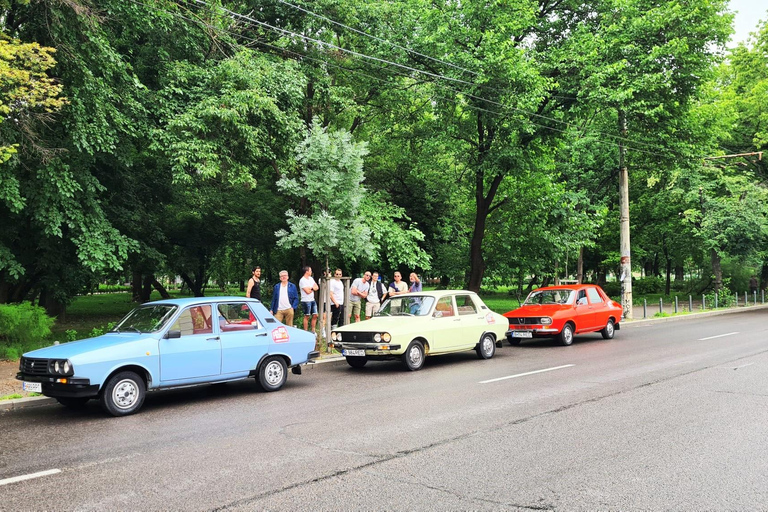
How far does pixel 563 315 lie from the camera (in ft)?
52.0

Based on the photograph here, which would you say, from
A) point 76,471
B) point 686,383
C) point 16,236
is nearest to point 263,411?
point 76,471

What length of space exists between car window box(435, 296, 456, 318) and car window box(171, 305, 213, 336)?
5077 mm

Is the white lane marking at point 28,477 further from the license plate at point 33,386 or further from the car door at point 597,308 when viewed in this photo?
the car door at point 597,308

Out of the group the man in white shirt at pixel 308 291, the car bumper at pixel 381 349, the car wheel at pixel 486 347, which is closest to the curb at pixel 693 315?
the car wheel at pixel 486 347

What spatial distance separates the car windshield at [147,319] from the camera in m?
8.78

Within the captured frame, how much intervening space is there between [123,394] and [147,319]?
138 cm

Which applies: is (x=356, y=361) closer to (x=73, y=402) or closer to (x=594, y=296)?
(x=73, y=402)

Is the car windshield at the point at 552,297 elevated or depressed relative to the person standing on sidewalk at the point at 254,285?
depressed

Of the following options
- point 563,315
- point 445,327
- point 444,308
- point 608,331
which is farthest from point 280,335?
point 608,331

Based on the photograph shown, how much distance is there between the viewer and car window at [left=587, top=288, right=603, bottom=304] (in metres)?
17.2

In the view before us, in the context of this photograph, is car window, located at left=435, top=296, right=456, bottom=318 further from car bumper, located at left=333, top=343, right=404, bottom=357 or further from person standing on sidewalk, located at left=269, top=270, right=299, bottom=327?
person standing on sidewalk, located at left=269, top=270, right=299, bottom=327

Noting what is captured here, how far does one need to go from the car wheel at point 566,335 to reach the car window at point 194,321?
10.2 m

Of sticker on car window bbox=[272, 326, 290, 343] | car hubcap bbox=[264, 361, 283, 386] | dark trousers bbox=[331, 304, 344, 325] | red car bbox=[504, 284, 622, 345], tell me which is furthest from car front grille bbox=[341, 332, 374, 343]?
red car bbox=[504, 284, 622, 345]

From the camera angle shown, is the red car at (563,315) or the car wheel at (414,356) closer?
the car wheel at (414,356)
